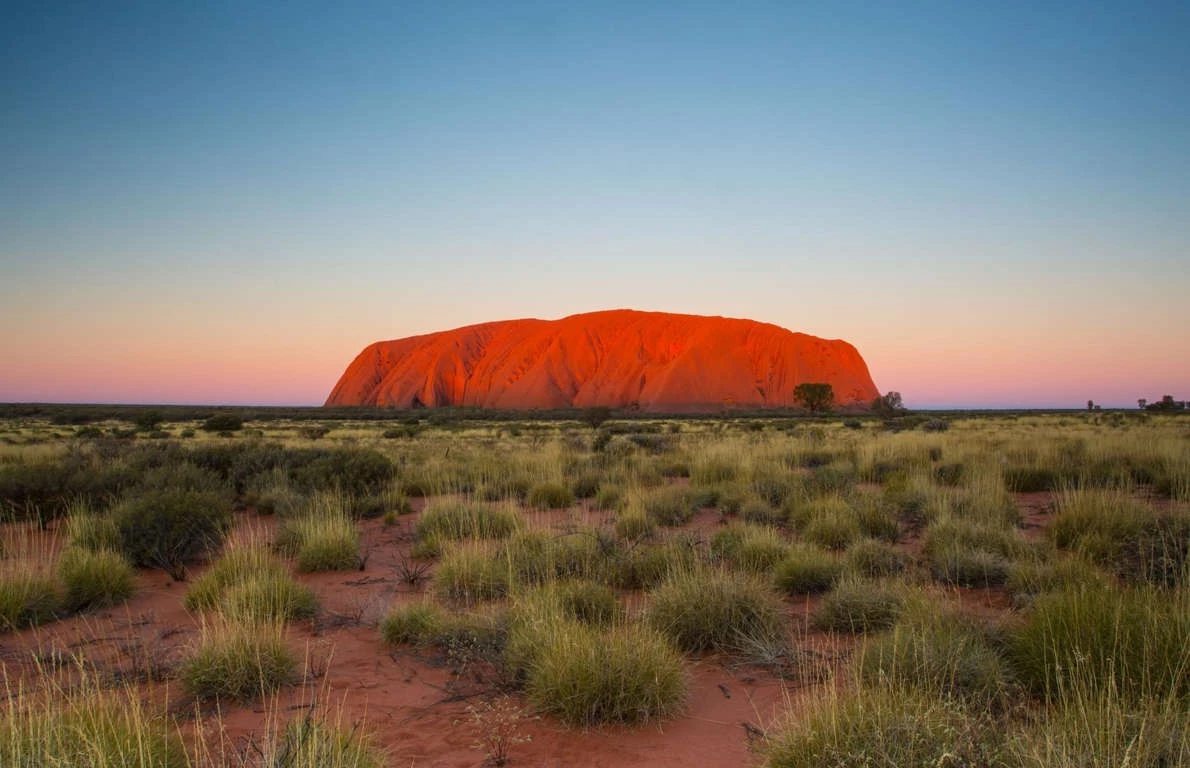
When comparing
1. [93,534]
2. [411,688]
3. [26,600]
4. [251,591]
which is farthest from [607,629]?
[93,534]

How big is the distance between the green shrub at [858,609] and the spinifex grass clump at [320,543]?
4.82 meters

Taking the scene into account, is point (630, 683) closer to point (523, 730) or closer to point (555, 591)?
point (523, 730)

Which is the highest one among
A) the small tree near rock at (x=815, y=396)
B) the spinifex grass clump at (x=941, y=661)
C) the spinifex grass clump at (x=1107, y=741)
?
the small tree near rock at (x=815, y=396)

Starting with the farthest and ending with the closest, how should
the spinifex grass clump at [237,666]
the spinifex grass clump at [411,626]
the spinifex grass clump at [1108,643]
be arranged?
1. the spinifex grass clump at [411,626]
2. the spinifex grass clump at [237,666]
3. the spinifex grass clump at [1108,643]

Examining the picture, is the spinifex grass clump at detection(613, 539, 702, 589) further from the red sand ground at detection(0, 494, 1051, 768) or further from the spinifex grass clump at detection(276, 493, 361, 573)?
the spinifex grass clump at detection(276, 493, 361, 573)

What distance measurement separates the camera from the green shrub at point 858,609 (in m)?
4.47

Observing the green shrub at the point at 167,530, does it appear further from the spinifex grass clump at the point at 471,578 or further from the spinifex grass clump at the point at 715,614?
the spinifex grass clump at the point at 715,614

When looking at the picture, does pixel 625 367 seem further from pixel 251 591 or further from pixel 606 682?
pixel 606 682

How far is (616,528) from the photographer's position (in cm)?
777

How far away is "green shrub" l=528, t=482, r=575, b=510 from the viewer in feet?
33.2

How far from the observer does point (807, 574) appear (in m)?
5.62

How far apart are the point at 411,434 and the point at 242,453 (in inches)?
605

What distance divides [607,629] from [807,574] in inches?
84.4

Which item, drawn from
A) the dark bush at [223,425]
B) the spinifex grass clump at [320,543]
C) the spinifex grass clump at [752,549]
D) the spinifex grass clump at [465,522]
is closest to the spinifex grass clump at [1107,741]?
the spinifex grass clump at [752,549]
